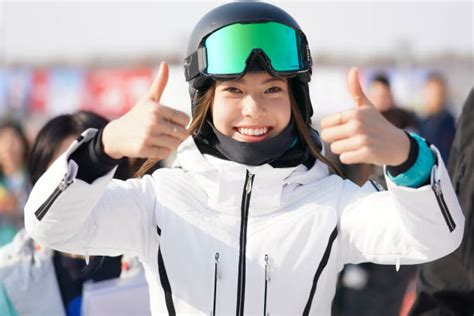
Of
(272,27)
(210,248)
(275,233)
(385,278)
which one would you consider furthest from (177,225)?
(385,278)

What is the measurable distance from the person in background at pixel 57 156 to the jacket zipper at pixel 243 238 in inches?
47.6

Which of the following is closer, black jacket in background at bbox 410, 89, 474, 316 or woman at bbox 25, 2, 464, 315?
woman at bbox 25, 2, 464, 315

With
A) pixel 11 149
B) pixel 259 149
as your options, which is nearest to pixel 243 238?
pixel 259 149

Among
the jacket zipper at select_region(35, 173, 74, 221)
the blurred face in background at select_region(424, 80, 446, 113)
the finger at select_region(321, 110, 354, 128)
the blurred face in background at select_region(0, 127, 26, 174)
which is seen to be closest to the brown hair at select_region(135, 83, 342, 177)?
the jacket zipper at select_region(35, 173, 74, 221)

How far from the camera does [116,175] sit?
4039mm

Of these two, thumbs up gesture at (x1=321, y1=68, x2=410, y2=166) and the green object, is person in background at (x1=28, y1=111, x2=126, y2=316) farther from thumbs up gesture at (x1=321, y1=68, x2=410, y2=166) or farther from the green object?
thumbs up gesture at (x1=321, y1=68, x2=410, y2=166)

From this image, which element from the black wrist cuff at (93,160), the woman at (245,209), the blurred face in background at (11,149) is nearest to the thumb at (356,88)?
the woman at (245,209)

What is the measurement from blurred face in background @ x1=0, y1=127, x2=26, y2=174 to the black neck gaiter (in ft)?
12.9

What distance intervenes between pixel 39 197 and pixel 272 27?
951 millimetres

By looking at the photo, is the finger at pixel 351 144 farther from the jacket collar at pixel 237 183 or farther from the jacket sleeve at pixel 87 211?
the jacket sleeve at pixel 87 211

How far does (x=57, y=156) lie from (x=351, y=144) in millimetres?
2205

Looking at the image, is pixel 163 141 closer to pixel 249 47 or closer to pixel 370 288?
pixel 249 47

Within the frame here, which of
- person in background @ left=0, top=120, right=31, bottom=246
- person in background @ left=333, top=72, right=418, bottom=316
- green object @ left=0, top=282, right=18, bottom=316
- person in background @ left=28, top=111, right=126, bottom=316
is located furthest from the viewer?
person in background @ left=0, top=120, right=31, bottom=246

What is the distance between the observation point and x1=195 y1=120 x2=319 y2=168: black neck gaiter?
2.71 m
